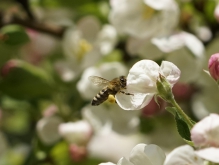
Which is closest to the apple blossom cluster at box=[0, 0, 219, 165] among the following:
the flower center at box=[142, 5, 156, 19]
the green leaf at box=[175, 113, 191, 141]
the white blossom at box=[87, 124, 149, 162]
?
the flower center at box=[142, 5, 156, 19]

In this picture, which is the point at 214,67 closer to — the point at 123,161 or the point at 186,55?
the point at 123,161

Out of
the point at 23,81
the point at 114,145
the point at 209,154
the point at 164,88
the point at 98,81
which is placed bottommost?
the point at 209,154

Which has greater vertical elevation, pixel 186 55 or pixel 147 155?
pixel 186 55

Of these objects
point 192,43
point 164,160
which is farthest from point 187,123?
point 192,43

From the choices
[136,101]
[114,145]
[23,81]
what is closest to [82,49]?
[23,81]

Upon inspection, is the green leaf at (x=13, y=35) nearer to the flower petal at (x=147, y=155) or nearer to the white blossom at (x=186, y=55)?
the white blossom at (x=186, y=55)

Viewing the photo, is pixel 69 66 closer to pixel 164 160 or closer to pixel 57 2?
pixel 57 2

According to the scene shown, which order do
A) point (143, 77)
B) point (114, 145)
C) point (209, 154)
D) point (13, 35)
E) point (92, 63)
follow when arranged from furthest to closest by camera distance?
1. point (114, 145)
2. point (92, 63)
3. point (13, 35)
4. point (143, 77)
5. point (209, 154)

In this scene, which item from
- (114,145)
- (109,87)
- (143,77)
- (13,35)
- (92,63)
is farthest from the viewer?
(114,145)

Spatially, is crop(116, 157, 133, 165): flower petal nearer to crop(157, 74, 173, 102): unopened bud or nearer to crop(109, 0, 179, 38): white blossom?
crop(157, 74, 173, 102): unopened bud
